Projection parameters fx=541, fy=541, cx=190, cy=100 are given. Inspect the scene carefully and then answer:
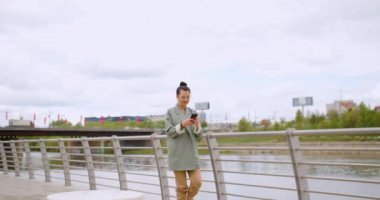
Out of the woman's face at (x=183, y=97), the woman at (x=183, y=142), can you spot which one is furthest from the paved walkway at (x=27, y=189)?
the woman's face at (x=183, y=97)

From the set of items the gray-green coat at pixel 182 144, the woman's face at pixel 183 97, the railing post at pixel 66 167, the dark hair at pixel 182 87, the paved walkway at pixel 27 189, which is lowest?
the paved walkway at pixel 27 189

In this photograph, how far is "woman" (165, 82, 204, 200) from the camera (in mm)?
6059

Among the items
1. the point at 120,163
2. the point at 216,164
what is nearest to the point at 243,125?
the point at 120,163

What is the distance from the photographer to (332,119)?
85.7 m

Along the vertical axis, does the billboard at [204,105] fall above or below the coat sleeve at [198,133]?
above

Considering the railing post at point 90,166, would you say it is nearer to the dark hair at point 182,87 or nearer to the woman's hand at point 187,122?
the dark hair at point 182,87

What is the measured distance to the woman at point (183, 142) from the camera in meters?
6.06

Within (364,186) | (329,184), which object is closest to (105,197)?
(364,186)

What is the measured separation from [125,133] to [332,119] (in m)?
33.9

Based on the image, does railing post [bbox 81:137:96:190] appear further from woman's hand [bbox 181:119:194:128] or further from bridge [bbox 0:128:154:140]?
bridge [bbox 0:128:154:140]

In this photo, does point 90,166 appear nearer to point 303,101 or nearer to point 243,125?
point 243,125

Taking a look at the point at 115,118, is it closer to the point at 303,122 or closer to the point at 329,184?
the point at 303,122

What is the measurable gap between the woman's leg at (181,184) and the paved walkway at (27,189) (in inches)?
150

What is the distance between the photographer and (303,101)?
138125mm
